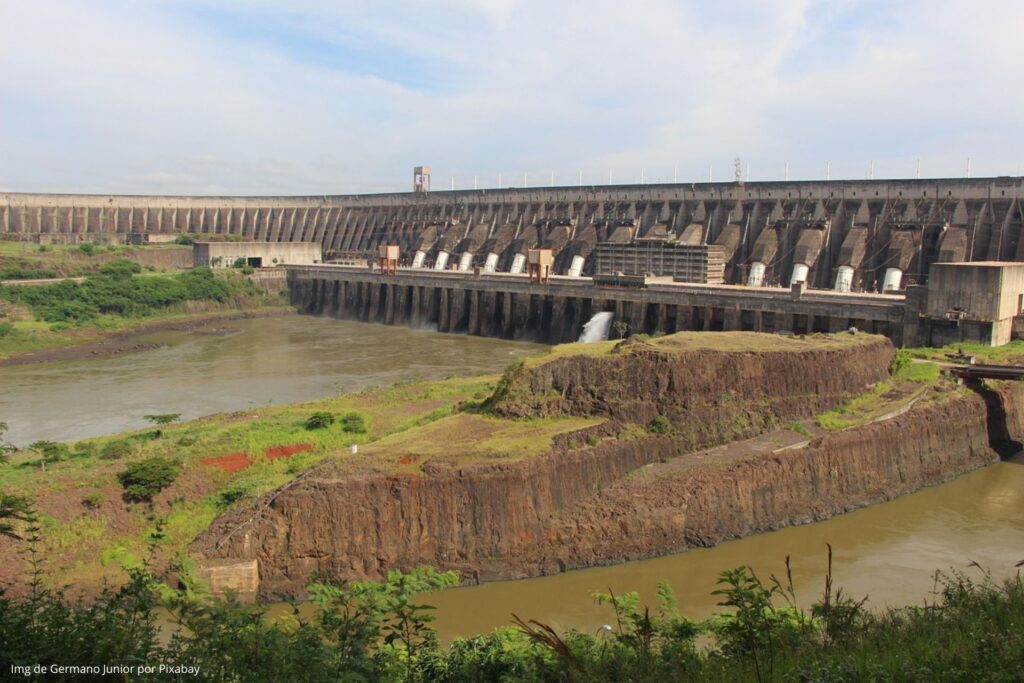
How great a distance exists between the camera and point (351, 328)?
67.1 metres

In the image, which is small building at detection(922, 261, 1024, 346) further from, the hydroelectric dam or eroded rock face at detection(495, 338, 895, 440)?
eroded rock face at detection(495, 338, 895, 440)

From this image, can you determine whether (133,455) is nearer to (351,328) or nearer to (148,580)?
(148,580)

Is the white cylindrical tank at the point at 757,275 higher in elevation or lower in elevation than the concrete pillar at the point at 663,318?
higher

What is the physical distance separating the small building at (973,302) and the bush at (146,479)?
32.5m

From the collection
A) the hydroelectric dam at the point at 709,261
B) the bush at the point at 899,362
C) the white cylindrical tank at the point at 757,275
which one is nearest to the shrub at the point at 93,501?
the bush at the point at 899,362

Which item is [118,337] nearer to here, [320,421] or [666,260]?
[666,260]

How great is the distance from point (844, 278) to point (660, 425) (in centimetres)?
3242

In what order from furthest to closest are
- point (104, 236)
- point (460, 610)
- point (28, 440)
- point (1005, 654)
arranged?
point (104, 236), point (28, 440), point (460, 610), point (1005, 654)

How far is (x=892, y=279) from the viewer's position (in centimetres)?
5000

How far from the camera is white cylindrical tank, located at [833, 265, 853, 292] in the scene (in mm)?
51781

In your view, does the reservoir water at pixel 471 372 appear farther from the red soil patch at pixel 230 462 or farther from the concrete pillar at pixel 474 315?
the red soil patch at pixel 230 462

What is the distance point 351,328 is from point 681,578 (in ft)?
165

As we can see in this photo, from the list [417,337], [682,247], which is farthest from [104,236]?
[682,247]

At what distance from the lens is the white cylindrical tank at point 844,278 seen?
5178 centimetres
